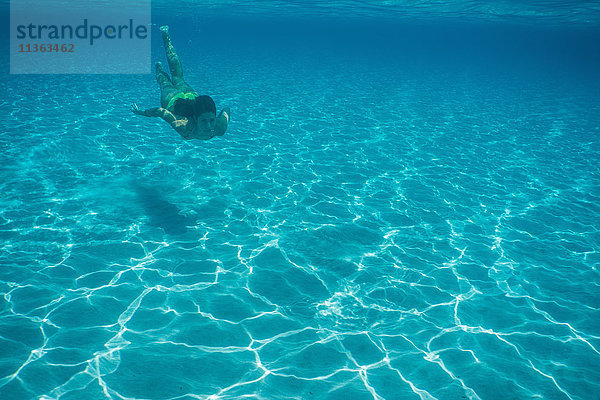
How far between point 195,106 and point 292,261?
384 cm

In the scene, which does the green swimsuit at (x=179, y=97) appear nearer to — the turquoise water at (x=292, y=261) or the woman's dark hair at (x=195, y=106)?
the woman's dark hair at (x=195, y=106)

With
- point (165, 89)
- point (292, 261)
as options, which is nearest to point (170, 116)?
point (165, 89)

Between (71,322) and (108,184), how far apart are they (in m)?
5.52

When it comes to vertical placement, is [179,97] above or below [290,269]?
above

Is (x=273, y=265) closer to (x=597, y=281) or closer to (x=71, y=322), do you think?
(x=71, y=322)

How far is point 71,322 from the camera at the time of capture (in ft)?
20.4

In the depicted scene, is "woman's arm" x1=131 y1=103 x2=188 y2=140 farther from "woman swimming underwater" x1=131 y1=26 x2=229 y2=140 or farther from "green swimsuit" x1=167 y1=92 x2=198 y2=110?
"green swimsuit" x1=167 y1=92 x2=198 y2=110

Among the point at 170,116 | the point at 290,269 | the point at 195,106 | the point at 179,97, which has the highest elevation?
the point at 179,97

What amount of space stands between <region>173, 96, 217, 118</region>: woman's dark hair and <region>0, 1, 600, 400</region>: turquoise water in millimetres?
3091

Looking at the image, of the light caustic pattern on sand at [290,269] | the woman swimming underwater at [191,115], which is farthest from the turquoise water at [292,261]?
the woman swimming underwater at [191,115]

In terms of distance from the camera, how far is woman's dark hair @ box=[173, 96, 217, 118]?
694 cm

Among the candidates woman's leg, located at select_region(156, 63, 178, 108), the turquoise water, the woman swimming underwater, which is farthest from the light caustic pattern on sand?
woman's leg, located at select_region(156, 63, 178, 108)

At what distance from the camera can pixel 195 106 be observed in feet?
22.8

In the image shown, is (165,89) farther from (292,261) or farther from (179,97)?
(292,261)
